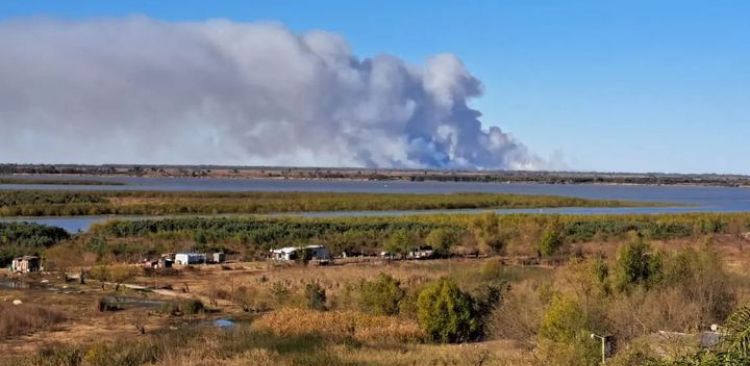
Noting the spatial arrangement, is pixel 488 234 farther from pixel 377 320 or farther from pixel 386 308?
pixel 377 320

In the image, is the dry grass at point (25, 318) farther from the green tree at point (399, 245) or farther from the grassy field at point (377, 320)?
the green tree at point (399, 245)

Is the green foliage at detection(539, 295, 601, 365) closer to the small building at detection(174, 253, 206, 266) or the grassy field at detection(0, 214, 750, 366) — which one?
the grassy field at detection(0, 214, 750, 366)

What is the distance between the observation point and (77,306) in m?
30.5

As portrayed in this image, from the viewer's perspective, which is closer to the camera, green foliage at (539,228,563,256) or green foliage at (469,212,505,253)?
green foliage at (539,228,563,256)

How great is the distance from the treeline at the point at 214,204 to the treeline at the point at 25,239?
27.1 m

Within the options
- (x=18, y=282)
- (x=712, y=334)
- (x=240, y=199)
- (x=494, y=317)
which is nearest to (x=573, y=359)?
(x=712, y=334)

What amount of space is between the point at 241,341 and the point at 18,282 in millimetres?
21878

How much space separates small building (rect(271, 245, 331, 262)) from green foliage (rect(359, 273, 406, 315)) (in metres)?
18.0

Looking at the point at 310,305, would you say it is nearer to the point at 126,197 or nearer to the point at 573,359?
the point at 573,359

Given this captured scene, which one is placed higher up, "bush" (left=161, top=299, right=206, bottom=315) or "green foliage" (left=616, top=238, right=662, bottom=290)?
"green foliage" (left=616, top=238, right=662, bottom=290)

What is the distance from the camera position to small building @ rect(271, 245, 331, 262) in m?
46.2

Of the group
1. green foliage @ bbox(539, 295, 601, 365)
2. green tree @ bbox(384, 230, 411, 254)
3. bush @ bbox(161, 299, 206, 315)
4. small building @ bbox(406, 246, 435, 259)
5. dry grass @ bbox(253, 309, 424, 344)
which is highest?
green foliage @ bbox(539, 295, 601, 365)

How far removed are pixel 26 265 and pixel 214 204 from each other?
56668mm

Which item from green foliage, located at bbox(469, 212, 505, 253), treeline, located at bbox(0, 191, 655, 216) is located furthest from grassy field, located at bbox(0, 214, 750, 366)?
treeline, located at bbox(0, 191, 655, 216)
